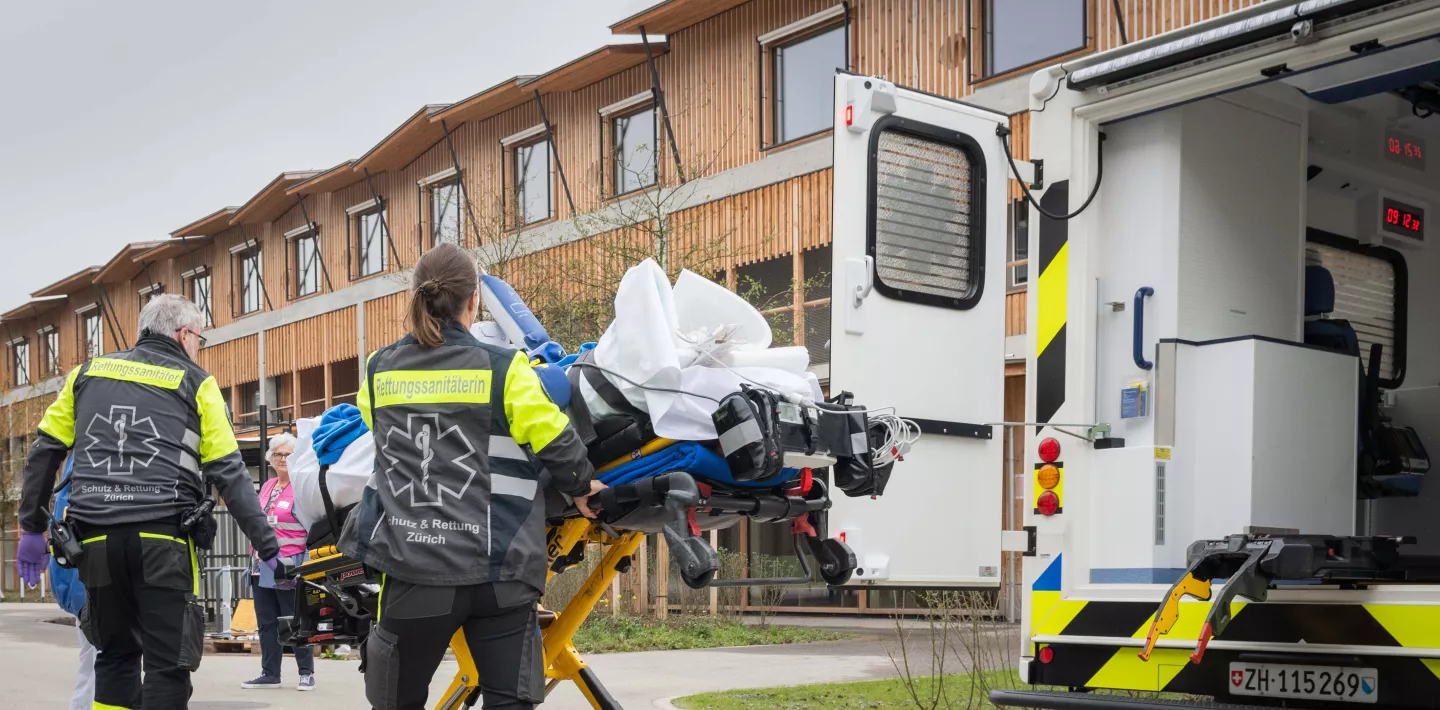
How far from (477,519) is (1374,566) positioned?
3.35 m

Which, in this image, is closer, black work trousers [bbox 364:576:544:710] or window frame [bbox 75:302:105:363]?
black work trousers [bbox 364:576:544:710]

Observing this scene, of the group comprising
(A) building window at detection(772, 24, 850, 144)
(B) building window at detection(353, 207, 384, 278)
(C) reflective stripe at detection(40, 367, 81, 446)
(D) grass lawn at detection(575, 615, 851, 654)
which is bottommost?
(D) grass lawn at detection(575, 615, 851, 654)

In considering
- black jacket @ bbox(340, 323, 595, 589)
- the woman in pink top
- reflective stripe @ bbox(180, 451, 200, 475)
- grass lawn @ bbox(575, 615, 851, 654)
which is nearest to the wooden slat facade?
grass lawn @ bbox(575, 615, 851, 654)

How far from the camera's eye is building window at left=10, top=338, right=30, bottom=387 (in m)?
52.5

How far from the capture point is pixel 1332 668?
16.5 feet

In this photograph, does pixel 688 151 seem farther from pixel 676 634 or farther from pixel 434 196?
pixel 676 634

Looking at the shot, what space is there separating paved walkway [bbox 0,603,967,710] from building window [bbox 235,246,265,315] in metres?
23.6

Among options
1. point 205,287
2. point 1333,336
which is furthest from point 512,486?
point 205,287

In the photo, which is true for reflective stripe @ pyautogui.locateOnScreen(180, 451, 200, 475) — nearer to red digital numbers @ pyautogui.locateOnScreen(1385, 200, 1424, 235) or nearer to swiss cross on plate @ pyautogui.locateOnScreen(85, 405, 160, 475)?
swiss cross on plate @ pyautogui.locateOnScreen(85, 405, 160, 475)

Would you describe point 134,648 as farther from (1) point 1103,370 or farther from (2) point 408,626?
(1) point 1103,370

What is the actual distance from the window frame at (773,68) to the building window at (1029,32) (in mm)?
2803

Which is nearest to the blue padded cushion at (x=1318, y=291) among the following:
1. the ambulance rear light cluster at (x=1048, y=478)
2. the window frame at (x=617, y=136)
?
the ambulance rear light cluster at (x=1048, y=478)

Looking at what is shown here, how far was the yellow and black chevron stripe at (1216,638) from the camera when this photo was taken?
4.80m

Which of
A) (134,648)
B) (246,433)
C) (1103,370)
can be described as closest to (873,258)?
(1103,370)
